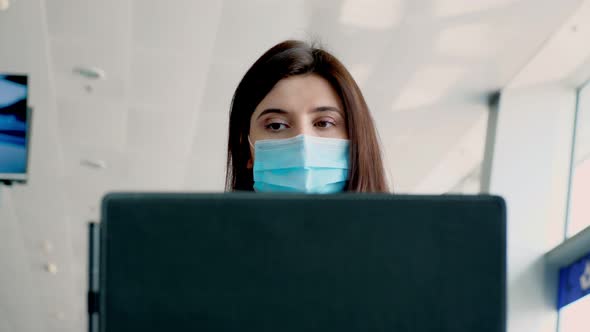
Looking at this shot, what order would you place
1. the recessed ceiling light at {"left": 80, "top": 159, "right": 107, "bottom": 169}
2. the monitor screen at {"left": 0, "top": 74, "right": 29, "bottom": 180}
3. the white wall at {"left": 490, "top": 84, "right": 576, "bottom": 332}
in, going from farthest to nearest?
the recessed ceiling light at {"left": 80, "top": 159, "right": 107, "bottom": 169} < the white wall at {"left": 490, "top": 84, "right": 576, "bottom": 332} < the monitor screen at {"left": 0, "top": 74, "right": 29, "bottom": 180}

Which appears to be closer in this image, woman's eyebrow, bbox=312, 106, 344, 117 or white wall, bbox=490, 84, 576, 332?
woman's eyebrow, bbox=312, 106, 344, 117

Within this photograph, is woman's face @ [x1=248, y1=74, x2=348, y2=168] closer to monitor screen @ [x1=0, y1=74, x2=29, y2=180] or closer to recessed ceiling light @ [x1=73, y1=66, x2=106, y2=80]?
monitor screen @ [x1=0, y1=74, x2=29, y2=180]

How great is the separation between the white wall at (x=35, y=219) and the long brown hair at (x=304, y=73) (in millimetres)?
4121

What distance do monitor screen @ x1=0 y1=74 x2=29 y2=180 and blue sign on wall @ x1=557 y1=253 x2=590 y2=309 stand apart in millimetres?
3764

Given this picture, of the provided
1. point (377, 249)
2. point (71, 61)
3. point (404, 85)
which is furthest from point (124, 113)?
point (377, 249)

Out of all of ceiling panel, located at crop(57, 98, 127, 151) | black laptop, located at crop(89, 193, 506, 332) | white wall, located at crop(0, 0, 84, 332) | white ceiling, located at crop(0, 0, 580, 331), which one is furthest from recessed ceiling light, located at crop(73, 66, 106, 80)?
black laptop, located at crop(89, 193, 506, 332)

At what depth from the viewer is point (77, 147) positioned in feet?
25.1

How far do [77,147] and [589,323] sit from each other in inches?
179

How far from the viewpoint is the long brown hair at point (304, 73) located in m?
1.54

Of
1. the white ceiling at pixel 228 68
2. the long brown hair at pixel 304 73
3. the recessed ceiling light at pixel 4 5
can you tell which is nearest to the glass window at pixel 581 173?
the white ceiling at pixel 228 68

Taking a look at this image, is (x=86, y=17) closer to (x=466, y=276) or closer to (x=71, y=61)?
(x=71, y=61)

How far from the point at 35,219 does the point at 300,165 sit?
28.3ft

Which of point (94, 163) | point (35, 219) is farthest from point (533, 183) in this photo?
point (35, 219)

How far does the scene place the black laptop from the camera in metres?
0.68
